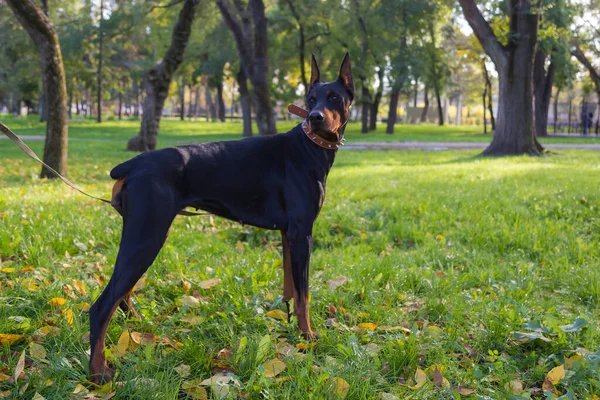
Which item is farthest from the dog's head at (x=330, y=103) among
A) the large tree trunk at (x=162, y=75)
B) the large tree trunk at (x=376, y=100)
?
the large tree trunk at (x=376, y=100)

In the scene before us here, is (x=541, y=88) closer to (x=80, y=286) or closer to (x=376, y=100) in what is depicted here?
(x=376, y=100)

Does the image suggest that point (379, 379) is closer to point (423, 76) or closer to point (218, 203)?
point (218, 203)

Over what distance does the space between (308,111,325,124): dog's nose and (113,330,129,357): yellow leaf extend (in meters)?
1.76

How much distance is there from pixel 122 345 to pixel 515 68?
15722 mm

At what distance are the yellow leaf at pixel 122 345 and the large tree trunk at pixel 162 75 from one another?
13099 millimetres

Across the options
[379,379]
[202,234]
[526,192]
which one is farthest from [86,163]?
[379,379]

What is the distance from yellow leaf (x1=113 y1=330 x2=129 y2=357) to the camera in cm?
305

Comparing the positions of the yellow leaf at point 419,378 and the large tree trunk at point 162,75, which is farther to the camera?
the large tree trunk at point 162,75

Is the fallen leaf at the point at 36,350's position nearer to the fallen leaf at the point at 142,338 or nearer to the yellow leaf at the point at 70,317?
the yellow leaf at the point at 70,317

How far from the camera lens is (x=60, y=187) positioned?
29.9 ft

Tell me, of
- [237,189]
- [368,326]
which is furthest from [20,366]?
[368,326]

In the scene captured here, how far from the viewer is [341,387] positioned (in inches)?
107

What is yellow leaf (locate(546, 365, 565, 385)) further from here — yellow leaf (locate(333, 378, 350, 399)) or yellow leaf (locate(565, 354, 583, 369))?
yellow leaf (locate(333, 378, 350, 399))

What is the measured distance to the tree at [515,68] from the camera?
15630mm
